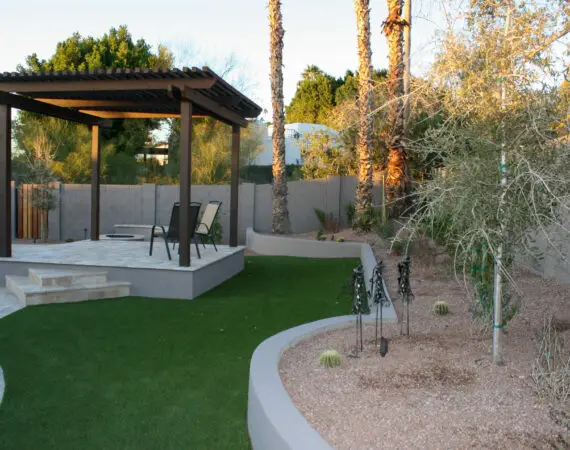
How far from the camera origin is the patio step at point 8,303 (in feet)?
21.1

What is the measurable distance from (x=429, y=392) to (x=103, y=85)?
604cm

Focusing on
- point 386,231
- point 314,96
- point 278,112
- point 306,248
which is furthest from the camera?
point 314,96

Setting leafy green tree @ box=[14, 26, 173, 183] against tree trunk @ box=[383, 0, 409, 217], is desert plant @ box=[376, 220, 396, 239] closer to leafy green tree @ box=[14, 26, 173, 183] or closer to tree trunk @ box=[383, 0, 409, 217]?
tree trunk @ box=[383, 0, 409, 217]

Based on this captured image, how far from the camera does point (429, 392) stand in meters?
3.33

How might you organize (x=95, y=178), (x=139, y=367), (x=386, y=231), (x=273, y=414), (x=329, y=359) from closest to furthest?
(x=273, y=414)
(x=329, y=359)
(x=139, y=367)
(x=386, y=231)
(x=95, y=178)

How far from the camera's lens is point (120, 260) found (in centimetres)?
809

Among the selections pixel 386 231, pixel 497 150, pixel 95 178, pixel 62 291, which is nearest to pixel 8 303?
pixel 62 291

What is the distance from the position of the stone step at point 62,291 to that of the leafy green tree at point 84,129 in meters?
9.55

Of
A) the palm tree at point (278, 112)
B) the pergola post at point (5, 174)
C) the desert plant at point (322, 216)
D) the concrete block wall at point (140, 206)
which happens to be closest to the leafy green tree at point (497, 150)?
the pergola post at point (5, 174)

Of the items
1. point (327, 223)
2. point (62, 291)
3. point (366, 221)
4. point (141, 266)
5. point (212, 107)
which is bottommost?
point (62, 291)

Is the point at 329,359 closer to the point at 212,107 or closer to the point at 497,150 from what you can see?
the point at 497,150

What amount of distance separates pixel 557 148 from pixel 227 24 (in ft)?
67.3

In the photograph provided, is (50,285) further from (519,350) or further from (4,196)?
(519,350)

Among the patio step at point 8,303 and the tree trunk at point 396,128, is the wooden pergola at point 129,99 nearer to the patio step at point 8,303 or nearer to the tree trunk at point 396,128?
the patio step at point 8,303
